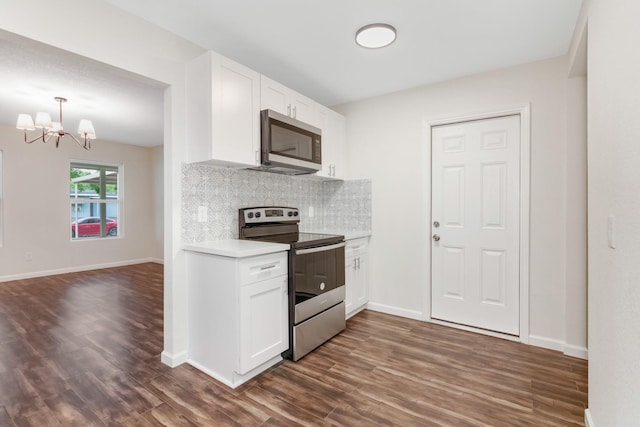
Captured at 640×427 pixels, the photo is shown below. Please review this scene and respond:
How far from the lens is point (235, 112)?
2.28 meters

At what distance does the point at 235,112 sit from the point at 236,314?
4.67 feet

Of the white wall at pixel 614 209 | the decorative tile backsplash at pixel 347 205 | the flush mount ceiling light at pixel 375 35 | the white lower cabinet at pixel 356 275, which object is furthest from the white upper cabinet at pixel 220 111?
the white wall at pixel 614 209

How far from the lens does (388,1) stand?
6.22 feet

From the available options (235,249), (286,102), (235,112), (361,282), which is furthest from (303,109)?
(361,282)

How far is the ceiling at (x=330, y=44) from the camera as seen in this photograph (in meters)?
1.95

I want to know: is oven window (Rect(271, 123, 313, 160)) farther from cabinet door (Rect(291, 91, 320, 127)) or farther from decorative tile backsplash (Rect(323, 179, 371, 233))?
decorative tile backsplash (Rect(323, 179, 371, 233))

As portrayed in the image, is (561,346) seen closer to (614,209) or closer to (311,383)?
(614,209)

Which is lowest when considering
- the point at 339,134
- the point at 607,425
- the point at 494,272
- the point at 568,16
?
the point at 607,425

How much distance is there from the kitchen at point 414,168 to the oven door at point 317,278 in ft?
2.63

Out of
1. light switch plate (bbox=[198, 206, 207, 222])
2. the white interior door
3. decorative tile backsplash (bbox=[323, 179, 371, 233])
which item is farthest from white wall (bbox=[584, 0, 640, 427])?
light switch plate (bbox=[198, 206, 207, 222])

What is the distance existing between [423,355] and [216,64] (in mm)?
2661

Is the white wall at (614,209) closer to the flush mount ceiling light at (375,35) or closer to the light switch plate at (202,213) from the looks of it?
the flush mount ceiling light at (375,35)

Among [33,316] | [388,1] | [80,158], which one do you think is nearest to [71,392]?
[33,316]

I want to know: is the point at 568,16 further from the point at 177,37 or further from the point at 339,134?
the point at 177,37
